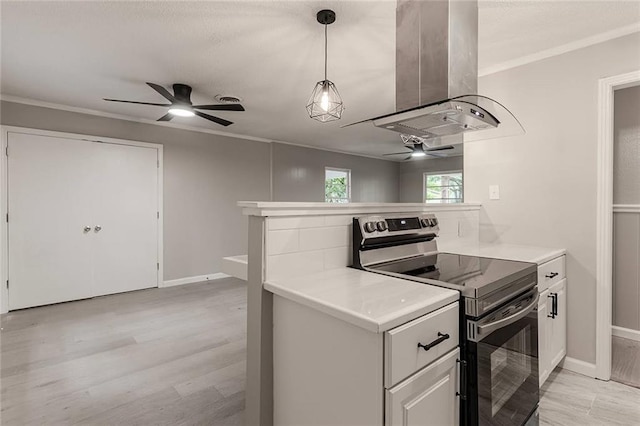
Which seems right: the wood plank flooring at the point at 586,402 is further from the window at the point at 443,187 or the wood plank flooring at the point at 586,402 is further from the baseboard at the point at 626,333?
the window at the point at 443,187

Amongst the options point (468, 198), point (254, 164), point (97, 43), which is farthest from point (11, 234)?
point (468, 198)

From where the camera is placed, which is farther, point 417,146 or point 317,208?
point 417,146

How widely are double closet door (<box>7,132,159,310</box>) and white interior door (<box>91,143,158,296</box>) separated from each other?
1 cm

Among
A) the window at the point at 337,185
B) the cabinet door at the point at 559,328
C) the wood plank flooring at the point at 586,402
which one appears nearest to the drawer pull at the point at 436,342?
the wood plank flooring at the point at 586,402

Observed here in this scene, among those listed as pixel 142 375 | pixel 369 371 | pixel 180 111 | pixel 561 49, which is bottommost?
pixel 142 375

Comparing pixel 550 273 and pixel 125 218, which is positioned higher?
pixel 125 218

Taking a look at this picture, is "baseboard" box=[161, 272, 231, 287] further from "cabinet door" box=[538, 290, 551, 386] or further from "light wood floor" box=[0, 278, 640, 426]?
"cabinet door" box=[538, 290, 551, 386]

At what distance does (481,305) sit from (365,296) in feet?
1.51

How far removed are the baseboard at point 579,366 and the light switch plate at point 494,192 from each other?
51.4 inches

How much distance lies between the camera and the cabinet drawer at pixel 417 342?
3.11 feet

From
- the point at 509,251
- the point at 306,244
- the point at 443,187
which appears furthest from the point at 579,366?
the point at 443,187

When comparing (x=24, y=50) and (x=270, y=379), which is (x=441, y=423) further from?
(x=24, y=50)

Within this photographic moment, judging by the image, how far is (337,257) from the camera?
1659mm

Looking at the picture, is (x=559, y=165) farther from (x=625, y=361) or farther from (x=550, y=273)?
(x=625, y=361)
